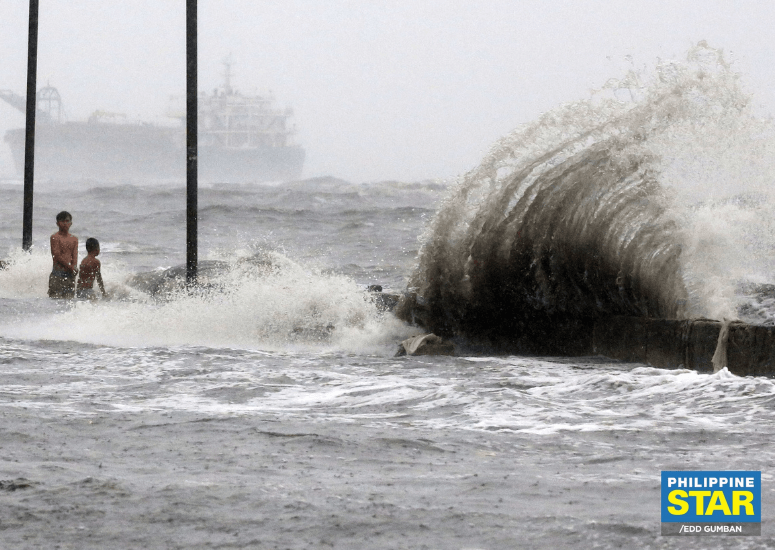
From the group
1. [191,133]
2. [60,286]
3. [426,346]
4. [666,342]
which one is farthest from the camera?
[60,286]

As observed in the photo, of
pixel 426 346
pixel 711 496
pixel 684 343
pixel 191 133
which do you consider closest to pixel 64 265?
pixel 191 133

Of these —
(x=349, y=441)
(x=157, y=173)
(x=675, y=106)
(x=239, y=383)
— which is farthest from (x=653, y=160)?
(x=157, y=173)

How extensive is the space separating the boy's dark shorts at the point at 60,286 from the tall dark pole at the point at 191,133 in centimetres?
156

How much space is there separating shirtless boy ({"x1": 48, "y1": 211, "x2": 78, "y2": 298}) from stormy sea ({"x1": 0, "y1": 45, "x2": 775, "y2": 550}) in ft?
2.39

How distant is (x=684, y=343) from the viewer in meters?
6.98

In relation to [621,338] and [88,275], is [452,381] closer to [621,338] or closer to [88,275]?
[621,338]

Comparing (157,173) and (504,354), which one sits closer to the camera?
(504,354)

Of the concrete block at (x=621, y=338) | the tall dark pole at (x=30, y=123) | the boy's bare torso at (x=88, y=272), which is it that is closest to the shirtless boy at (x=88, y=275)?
the boy's bare torso at (x=88, y=272)

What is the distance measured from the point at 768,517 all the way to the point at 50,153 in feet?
430

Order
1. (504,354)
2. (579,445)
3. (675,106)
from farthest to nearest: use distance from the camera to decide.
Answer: (675,106) < (504,354) < (579,445)

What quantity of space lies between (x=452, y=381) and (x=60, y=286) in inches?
284

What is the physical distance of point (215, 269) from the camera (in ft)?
44.1

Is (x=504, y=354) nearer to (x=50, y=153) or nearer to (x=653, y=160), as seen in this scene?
(x=653, y=160)

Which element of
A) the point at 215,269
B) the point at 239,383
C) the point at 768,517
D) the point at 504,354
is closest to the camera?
the point at 768,517
